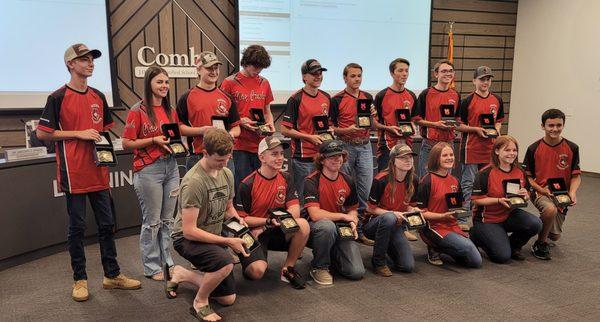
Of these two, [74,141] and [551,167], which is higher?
[74,141]

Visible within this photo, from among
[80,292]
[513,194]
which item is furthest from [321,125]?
[80,292]

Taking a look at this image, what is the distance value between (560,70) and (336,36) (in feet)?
12.2

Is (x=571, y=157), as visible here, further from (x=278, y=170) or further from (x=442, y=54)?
(x=442, y=54)

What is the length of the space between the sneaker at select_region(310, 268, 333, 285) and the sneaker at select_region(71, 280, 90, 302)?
141cm

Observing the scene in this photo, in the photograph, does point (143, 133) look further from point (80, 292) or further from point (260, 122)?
point (80, 292)

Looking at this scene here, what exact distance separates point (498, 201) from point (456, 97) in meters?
1.29

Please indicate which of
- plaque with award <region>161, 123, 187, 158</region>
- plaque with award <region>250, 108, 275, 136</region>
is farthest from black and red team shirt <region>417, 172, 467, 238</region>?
plaque with award <region>161, 123, 187, 158</region>

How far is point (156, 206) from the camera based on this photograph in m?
2.90

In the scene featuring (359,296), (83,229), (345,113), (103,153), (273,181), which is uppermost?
(345,113)

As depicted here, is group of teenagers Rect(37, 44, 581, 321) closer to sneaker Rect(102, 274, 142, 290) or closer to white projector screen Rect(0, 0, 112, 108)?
sneaker Rect(102, 274, 142, 290)

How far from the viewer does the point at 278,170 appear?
3.06m

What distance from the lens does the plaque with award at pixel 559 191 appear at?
3.45m

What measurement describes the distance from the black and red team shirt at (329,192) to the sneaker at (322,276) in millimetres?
424

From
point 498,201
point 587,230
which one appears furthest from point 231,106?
point 587,230
